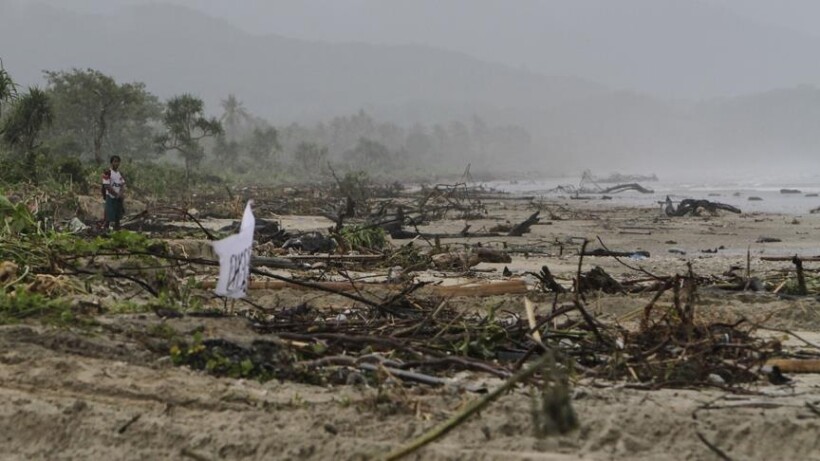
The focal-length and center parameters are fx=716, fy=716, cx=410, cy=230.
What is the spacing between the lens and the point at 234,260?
3777 mm

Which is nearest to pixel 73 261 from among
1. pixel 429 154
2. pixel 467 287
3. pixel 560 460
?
pixel 467 287

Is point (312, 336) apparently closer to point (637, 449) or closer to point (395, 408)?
point (395, 408)

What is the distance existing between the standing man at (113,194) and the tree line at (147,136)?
217cm

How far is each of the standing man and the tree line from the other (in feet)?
7.11

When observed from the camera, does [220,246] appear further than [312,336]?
No

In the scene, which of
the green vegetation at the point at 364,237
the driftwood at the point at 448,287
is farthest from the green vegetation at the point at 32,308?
the green vegetation at the point at 364,237

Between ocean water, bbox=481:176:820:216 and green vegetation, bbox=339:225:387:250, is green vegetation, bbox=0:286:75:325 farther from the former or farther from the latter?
ocean water, bbox=481:176:820:216

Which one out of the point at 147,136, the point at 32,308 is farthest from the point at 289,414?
the point at 147,136

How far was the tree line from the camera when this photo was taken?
58.5 ft

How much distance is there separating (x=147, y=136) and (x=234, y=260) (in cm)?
6520

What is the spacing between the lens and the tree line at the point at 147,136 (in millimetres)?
17828

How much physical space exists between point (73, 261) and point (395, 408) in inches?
125

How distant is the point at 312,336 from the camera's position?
13.0ft

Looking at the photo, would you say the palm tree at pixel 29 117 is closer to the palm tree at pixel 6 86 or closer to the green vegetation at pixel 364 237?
the palm tree at pixel 6 86
